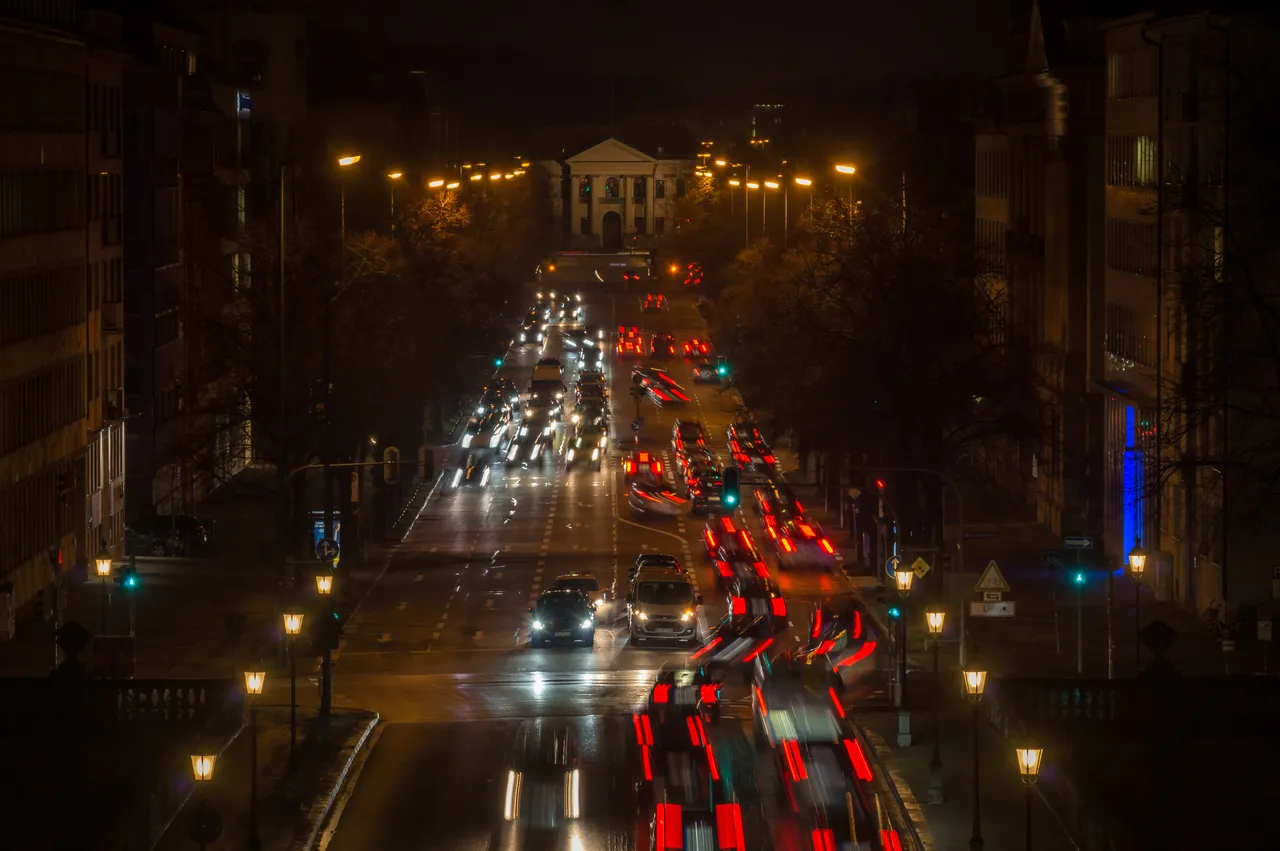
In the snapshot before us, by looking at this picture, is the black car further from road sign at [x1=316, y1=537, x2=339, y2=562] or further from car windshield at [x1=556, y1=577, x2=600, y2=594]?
road sign at [x1=316, y1=537, x2=339, y2=562]

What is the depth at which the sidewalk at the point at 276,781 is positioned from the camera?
29.5 meters

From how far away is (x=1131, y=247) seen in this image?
190 ft

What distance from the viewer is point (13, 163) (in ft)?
169

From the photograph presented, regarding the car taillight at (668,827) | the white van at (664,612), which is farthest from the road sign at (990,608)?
the white van at (664,612)

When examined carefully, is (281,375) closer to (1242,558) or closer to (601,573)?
(601,573)

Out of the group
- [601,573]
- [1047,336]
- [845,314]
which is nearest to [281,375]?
[601,573]

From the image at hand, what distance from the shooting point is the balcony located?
202 ft

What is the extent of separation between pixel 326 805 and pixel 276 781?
6.59 feet

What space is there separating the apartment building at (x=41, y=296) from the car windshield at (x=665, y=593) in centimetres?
1199

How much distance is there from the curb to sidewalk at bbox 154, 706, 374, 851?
0.17 feet

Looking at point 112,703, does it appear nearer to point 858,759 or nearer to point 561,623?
point 858,759

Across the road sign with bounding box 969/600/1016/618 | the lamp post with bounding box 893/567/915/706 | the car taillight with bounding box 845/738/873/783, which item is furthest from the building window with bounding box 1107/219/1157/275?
the car taillight with bounding box 845/738/873/783

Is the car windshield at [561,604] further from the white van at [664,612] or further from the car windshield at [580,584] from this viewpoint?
the car windshield at [580,584]

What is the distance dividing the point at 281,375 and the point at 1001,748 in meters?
19.8
